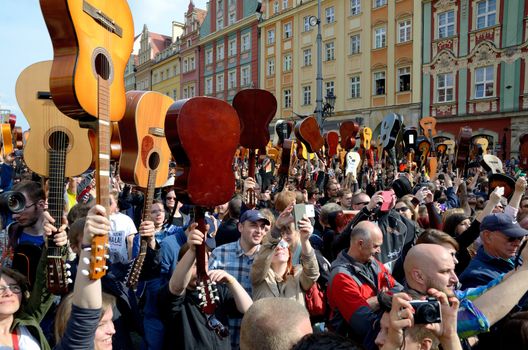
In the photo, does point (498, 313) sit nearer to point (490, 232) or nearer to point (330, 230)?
point (490, 232)

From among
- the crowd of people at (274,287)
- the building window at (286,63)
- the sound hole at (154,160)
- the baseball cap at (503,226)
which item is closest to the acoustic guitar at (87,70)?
the crowd of people at (274,287)

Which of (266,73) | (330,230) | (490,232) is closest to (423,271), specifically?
(490,232)

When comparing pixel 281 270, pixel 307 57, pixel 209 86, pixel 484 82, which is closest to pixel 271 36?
pixel 307 57

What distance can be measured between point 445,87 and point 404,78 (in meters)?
2.65

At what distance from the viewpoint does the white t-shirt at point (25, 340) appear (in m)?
2.02

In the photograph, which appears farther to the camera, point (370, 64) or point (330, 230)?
point (370, 64)

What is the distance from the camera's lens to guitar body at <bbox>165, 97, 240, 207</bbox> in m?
2.45

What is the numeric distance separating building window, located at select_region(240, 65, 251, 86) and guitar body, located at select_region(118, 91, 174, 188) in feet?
112

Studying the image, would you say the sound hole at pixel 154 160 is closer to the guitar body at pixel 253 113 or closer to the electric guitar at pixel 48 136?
the electric guitar at pixel 48 136

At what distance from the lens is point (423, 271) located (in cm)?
224

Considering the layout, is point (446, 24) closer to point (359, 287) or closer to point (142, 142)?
point (142, 142)

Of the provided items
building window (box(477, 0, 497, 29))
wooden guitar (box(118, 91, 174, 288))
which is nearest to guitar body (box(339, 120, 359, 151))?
wooden guitar (box(118, 91, 174, 288))

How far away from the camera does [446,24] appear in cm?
2397

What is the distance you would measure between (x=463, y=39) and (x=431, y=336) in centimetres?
2525
